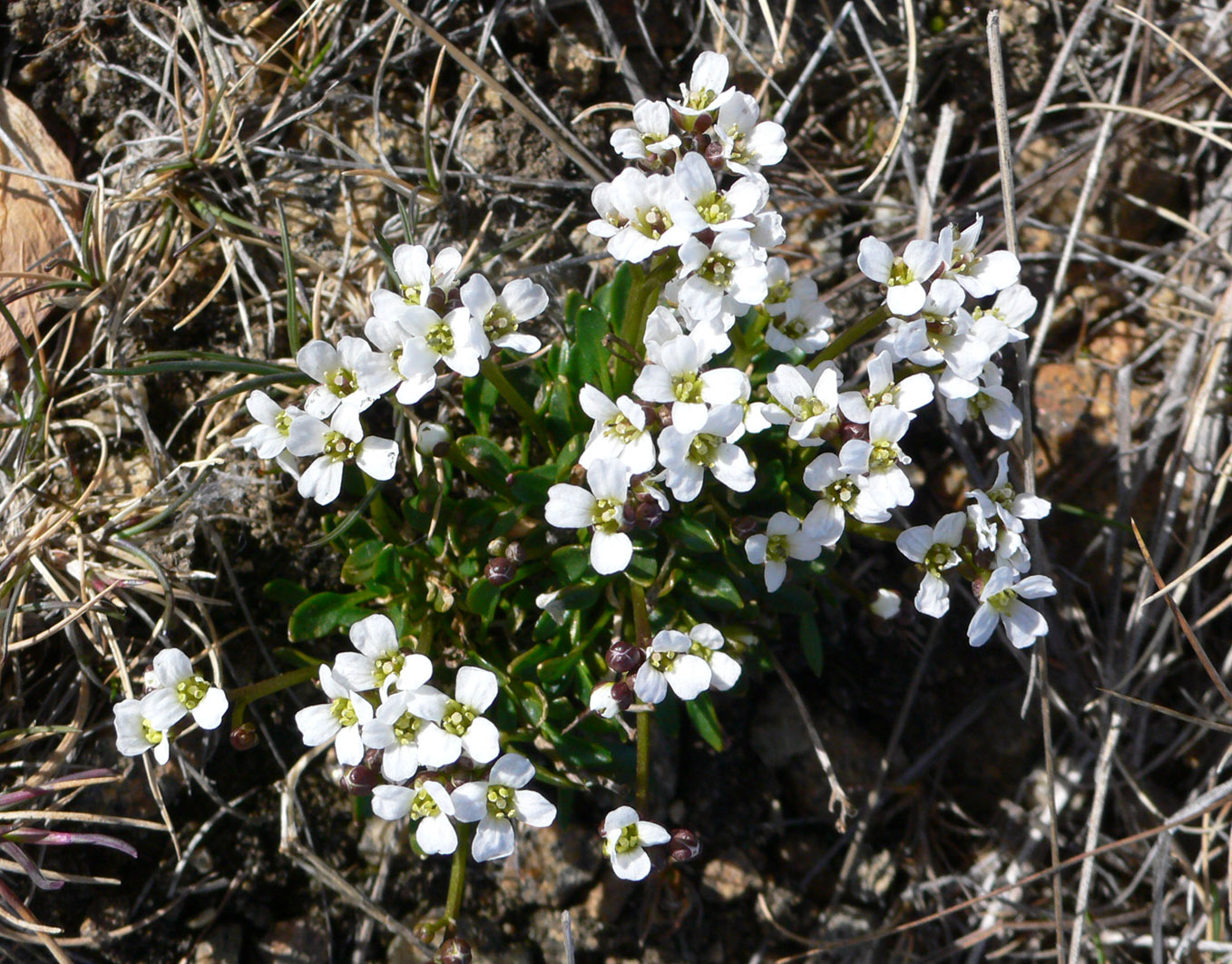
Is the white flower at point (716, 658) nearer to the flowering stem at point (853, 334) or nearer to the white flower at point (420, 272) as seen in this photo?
the flowering stem at point (853, 334)

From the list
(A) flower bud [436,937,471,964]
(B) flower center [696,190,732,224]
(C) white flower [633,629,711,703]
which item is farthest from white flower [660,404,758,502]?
(A) flower bud [436,937,471,964]

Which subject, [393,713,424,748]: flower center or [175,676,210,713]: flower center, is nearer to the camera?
[393,713,424,748]: flower center

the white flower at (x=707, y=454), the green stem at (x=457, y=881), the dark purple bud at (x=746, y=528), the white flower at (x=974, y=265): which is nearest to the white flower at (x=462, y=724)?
the green stem at (x=457, y=881)

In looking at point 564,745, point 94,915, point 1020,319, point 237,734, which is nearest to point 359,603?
point 237,734

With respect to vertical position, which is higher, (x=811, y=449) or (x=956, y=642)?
(x=811, y=449)

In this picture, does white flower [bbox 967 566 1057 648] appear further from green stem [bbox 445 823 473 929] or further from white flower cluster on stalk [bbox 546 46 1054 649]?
green stem [bbox 445 823 473 929]

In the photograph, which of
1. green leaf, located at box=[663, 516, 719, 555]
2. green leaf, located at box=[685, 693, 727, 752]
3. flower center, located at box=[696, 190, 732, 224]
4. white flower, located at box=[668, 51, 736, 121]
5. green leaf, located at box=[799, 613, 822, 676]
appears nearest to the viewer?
flower center, located at box=[696, 190, 732, 224]

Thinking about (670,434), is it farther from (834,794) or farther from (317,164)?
(317,164)
